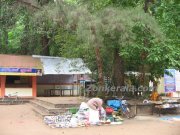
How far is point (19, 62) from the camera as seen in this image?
22031 millimetres

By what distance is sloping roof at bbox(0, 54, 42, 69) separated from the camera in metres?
21.5

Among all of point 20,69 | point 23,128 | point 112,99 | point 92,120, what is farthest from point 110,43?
point 20,69

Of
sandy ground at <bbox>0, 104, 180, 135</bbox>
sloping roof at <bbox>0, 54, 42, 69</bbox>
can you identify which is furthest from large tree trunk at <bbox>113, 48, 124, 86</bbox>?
sloping roof at <bbox>0, 54, 42, 69</bbox>

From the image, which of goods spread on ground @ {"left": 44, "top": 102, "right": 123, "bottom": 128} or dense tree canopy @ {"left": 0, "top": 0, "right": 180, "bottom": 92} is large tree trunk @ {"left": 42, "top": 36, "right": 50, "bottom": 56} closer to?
dense tree canopy @ {"left": 0, "top": 0, "right": 180, "bottom": 92}

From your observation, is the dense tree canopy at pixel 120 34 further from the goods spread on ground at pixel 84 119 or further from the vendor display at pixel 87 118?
the goods spread on ground at pixel 84 119

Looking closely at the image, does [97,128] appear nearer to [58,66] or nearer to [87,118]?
[87,118]

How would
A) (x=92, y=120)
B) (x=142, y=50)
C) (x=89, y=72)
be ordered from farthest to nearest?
(x=89, y=72)
(x=142, y=50)
(x=92, y=120)

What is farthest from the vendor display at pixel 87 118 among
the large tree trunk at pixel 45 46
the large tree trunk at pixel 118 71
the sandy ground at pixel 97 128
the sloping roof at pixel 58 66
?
the large tree trunk at pixel 45 46

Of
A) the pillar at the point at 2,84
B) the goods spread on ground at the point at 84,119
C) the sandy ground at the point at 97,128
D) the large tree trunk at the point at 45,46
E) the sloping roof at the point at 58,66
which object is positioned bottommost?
the sandy ground at the point at 97,128

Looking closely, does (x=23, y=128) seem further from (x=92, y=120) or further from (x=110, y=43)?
(x=110, y=43)

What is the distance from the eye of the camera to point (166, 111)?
16438 millimetres

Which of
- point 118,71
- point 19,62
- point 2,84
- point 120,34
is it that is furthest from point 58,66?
point 120,34

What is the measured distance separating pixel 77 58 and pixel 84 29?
456 centimetres

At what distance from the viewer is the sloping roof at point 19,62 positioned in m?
A: 21.5
